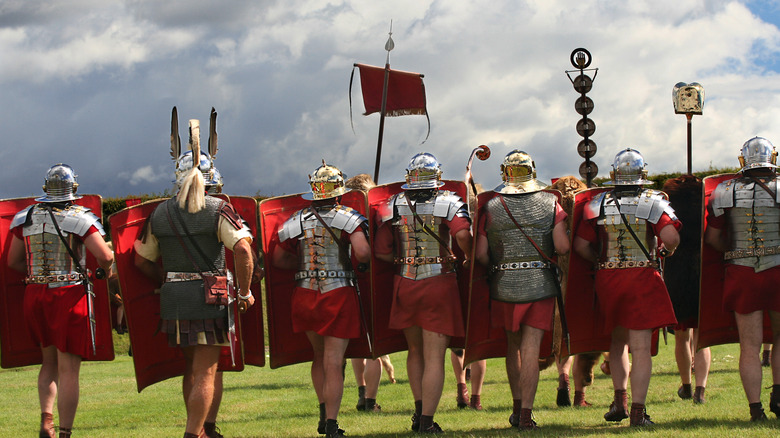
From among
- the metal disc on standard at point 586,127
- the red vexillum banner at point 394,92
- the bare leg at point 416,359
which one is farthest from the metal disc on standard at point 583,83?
the bare leg at point 416,359

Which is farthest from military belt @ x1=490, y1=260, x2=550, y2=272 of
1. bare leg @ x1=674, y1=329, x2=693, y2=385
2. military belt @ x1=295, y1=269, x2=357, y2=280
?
bare leg @ x1=674, y1=329, x2=693, y2=385

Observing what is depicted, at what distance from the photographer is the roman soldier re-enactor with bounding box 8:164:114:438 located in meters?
6.12

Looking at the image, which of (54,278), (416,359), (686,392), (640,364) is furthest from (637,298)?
(54,278)

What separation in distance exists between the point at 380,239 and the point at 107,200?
1329cm

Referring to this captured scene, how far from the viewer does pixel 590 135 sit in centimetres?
1731

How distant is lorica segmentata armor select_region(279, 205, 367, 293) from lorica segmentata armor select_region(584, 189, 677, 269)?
1.73 metres

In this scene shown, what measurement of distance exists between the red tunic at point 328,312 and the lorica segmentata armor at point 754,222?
270 centimetres

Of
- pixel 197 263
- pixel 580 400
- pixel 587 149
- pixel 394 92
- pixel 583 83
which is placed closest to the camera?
pixel 197 263

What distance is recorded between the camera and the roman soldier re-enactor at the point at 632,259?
601 centimetres

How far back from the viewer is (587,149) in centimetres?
1730

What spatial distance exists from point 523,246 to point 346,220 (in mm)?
1257

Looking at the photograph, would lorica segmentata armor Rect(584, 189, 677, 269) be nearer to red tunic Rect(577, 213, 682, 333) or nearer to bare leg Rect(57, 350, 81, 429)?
red tunic Rect(577, 213, 682, 333)

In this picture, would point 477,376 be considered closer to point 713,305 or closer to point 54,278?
point 713,305

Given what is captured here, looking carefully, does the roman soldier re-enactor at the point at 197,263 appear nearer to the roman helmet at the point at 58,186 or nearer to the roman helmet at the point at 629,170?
the roman helmet at the point at 58,186
